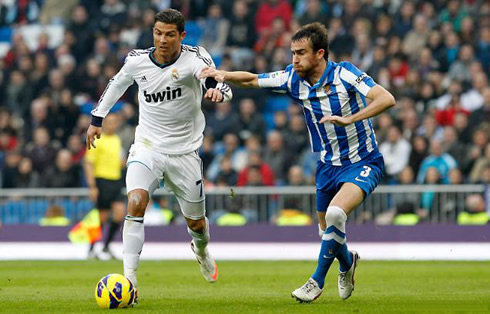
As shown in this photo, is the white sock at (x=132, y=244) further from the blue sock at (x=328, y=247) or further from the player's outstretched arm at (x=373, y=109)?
the player's outstretched arm at (x=373, y=109)

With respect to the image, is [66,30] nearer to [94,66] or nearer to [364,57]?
[94,66]

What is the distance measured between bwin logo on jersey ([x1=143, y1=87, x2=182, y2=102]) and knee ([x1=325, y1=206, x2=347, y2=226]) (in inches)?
76.8

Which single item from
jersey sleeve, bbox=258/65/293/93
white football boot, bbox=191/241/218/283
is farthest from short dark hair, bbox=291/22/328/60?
white football boot, bbox=191/241/218/283

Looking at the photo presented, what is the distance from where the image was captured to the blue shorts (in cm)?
989

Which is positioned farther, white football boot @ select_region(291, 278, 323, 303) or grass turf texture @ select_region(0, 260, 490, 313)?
white football boot @ select_region(291, 278, 323, 303)

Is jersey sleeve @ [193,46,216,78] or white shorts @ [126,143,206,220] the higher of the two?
jersey sleeve @ [193,46,216,78]

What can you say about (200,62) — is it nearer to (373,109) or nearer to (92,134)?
(92,134)

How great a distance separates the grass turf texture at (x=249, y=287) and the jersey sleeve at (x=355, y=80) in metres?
1.89

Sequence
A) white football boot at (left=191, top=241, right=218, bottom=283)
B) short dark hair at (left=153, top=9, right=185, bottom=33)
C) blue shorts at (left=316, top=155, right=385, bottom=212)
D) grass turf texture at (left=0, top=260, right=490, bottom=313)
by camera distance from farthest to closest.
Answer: white football boot at (left=191, top=241, right=218, bottom=283)
short dark hair at (left=153, top=9, right=185, bottom=33)
blue shorts at (left=316, top=155, right=385, bottom=212)
grass turf texture at (left=0, top=260, right=490, bottom=313)

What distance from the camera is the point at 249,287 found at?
11.9 metres

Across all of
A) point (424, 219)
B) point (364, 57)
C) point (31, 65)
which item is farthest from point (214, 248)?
point (31, 65)

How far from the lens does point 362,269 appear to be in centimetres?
1516

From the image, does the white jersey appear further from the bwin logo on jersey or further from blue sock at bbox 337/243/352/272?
blue sock at bbox 337/243/352/272

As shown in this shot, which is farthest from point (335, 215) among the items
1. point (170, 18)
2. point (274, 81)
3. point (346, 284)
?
point (170, 18)
